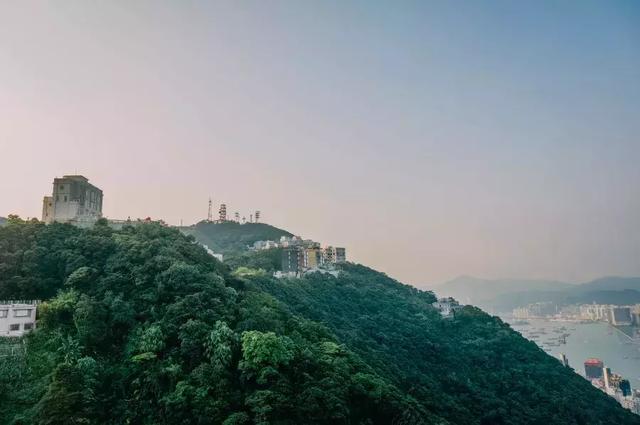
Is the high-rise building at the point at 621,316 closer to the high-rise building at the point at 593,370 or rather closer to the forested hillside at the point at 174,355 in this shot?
the high-rise building at the point at 593,370

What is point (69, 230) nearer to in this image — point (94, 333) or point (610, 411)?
point (94, 333)

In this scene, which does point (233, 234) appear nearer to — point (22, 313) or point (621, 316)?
point (22, 313)

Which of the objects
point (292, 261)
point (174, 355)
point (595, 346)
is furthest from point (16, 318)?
point (595, 346)

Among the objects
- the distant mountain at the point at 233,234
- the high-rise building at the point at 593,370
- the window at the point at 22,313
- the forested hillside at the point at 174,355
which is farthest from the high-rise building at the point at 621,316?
the window at the point at 22,313

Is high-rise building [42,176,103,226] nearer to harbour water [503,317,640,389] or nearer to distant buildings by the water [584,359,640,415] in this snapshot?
distant buildings by the water [584,359,640,415]

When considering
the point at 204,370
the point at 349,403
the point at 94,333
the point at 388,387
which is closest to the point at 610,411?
the point at 388,387

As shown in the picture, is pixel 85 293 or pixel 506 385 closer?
pixel 85 293
